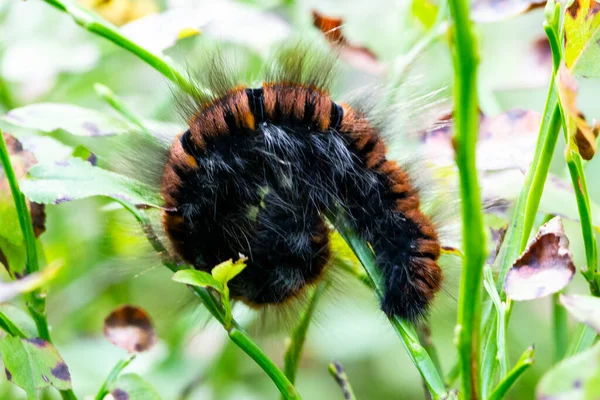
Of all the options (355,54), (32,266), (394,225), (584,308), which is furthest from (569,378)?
(355,54)

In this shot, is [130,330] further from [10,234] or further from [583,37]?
[583,37]

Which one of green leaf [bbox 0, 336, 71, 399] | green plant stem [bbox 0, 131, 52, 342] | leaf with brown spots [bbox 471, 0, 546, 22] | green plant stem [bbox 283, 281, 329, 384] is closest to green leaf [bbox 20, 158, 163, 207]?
green plant stem [bbox 0, 131, 52, 342]

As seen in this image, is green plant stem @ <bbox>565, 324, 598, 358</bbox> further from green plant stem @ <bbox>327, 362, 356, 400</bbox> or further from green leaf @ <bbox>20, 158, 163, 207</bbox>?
green leaf @ <bbox>20, 158, 163, 207</bbox>

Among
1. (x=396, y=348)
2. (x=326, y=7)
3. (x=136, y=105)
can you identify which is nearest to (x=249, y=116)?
(x=326, y=7)

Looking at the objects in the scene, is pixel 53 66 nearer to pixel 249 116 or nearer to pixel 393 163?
pixel 249 116

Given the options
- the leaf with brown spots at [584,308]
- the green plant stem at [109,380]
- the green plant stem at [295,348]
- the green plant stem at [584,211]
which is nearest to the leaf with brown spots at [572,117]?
the green plant stem at [584,211]

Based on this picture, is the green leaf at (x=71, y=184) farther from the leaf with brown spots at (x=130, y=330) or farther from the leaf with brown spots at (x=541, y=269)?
the leaf with brown spots at (x=541, y=269)

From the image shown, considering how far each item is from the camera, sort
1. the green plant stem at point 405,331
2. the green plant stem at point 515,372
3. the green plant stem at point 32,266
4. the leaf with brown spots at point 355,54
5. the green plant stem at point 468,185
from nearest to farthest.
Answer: the green plant stem at point 468,185 < the green plant stem at point 515,372 < the green plant stem at point 405,331 < the green plant stem at point 32,266 < the leaf with brown spots at point 355,54
